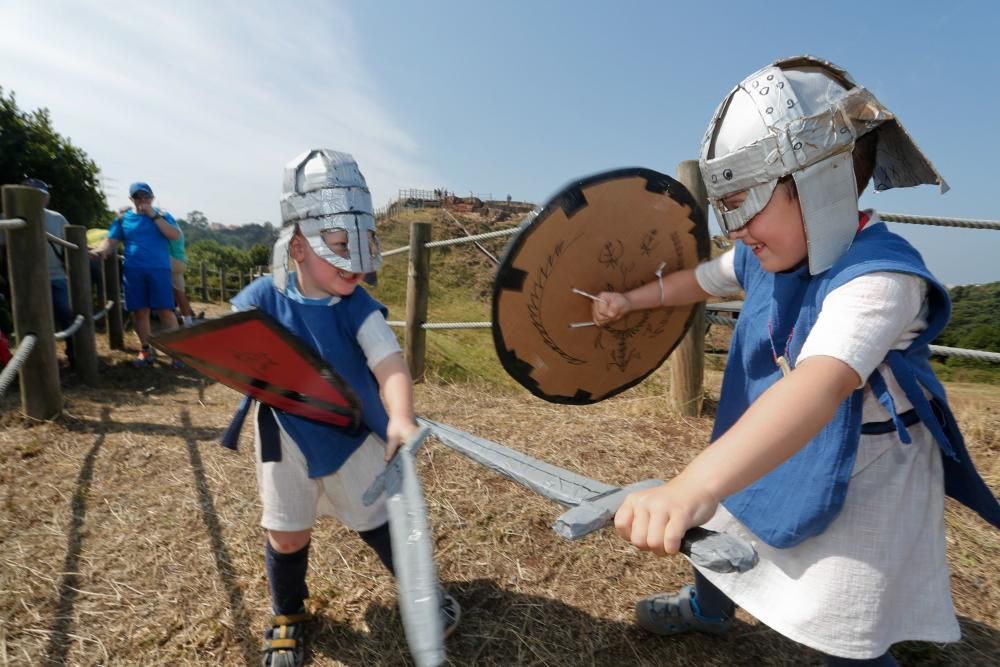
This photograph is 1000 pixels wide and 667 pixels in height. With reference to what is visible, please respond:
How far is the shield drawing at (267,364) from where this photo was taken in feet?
4.72

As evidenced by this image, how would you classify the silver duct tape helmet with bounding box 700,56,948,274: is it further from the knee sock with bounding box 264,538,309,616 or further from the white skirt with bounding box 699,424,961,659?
the knee sock with bounding box 264,538,309,616

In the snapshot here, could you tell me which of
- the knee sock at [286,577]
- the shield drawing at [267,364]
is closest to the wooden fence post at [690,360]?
the shield drawing at [267,364]

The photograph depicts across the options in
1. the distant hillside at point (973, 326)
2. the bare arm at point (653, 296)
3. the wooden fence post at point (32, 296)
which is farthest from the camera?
the distant hillside at point (973, 326)

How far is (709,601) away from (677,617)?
0.11 m

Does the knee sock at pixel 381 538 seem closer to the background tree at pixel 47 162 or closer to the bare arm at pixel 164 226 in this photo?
the bare arm at pixel 164 226

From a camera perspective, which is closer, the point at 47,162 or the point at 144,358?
the point at 144,358

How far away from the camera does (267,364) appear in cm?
152

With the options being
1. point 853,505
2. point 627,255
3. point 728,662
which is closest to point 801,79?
point 627,255

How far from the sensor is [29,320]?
2.81 metres

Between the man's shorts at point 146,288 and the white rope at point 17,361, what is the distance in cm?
222

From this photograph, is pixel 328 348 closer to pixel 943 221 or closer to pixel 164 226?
pixel 943 221

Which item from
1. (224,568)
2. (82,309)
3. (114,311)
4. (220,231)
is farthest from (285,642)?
(220,231)

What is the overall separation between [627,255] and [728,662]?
4.00 feet

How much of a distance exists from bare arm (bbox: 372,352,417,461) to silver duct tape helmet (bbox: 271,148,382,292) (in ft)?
0.86
